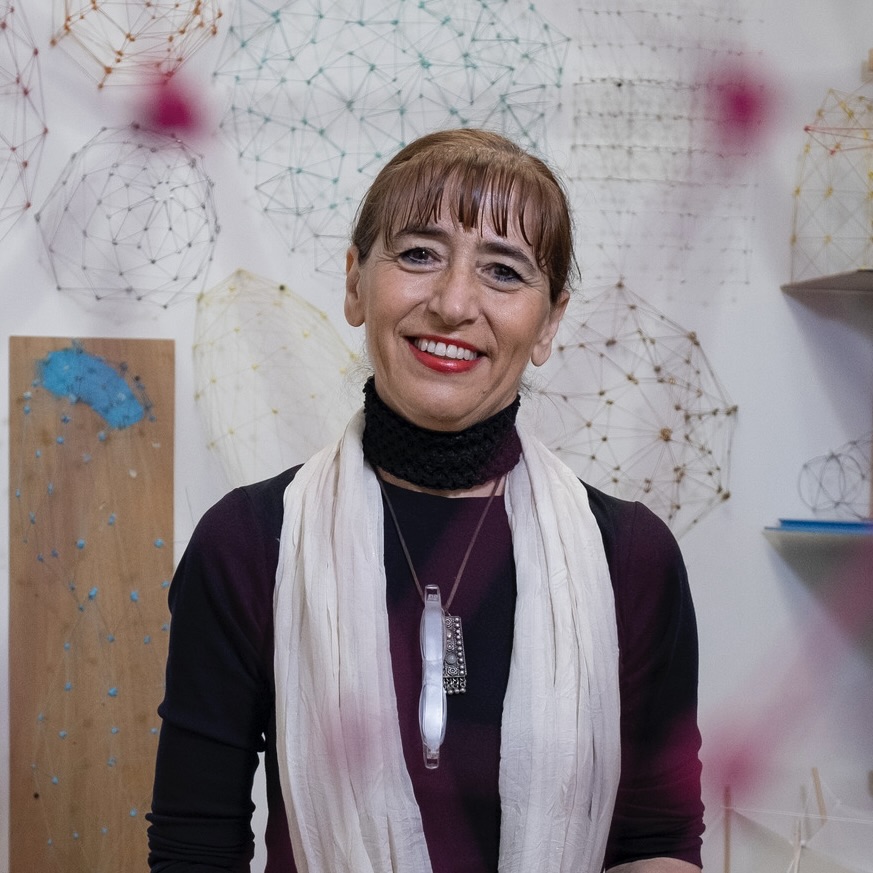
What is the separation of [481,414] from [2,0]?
944 millimetres

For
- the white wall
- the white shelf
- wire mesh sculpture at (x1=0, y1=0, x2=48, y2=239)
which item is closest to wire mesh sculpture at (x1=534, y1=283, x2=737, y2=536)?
the white wall

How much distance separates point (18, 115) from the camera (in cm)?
126

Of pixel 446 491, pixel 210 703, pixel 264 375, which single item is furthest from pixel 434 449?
pixel 264 375

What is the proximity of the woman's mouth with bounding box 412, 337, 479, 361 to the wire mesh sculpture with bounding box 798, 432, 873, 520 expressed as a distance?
0.86 metres

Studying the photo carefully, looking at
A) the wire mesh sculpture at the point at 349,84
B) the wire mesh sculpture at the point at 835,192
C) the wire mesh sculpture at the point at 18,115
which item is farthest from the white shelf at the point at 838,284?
the wire mesh sculpture at the point at 18,115

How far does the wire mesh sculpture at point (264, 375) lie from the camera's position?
132 centimetres

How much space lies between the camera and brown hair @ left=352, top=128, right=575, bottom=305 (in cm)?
72

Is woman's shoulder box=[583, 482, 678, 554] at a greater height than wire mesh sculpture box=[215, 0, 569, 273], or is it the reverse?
wire mesh sculpture box=[215, 0, 569, 273]

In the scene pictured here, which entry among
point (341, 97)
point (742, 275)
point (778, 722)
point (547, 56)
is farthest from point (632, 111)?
point (778, 722)

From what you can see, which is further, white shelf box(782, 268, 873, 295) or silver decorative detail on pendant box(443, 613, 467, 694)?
white shelf box(782, 268, 873, 295)

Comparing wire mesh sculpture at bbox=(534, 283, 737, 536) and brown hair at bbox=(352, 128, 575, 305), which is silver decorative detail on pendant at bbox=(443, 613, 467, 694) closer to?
brown hair at bbox=(352, 128, 575, 305)

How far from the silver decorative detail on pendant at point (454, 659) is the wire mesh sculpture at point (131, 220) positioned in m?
0.75

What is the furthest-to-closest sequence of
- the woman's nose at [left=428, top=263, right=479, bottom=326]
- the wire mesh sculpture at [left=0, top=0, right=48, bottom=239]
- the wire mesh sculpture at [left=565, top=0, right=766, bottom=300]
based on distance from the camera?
the wire mesh sculpture at [left=565, top=0, right=766, bottom=300] < the wire mesh sculpture at [left=0, top=0, right=48, bottom=239] < the woman's nose at [left=428, top=263, right=479, bottom=326]

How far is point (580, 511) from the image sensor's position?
82cm
